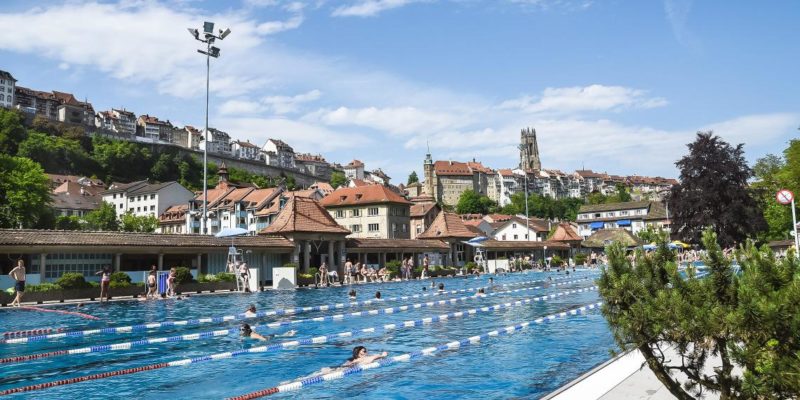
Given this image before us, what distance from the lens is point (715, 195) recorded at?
31.4 metres

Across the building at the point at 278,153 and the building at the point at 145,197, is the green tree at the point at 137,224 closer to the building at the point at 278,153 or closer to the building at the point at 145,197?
the building at the point at 145,197

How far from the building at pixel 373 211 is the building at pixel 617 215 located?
5767cm

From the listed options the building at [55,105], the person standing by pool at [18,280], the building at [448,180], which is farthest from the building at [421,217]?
the building at [448,180]

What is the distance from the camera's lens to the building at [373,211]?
2852 inches

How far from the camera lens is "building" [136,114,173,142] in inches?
6078

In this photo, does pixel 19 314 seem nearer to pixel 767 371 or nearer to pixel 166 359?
pixel 166 359

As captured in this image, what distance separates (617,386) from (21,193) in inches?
2710

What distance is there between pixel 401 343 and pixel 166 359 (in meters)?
5.71

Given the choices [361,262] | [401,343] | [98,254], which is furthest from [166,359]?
[361,262]

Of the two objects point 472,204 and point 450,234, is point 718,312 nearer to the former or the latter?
point 450,234

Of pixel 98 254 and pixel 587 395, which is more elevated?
pixel 98 254

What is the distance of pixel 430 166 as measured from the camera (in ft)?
607

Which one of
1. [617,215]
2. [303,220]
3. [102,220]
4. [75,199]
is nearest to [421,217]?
[303,220]

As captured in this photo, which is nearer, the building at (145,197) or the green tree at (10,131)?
the green tree at (10,131)
